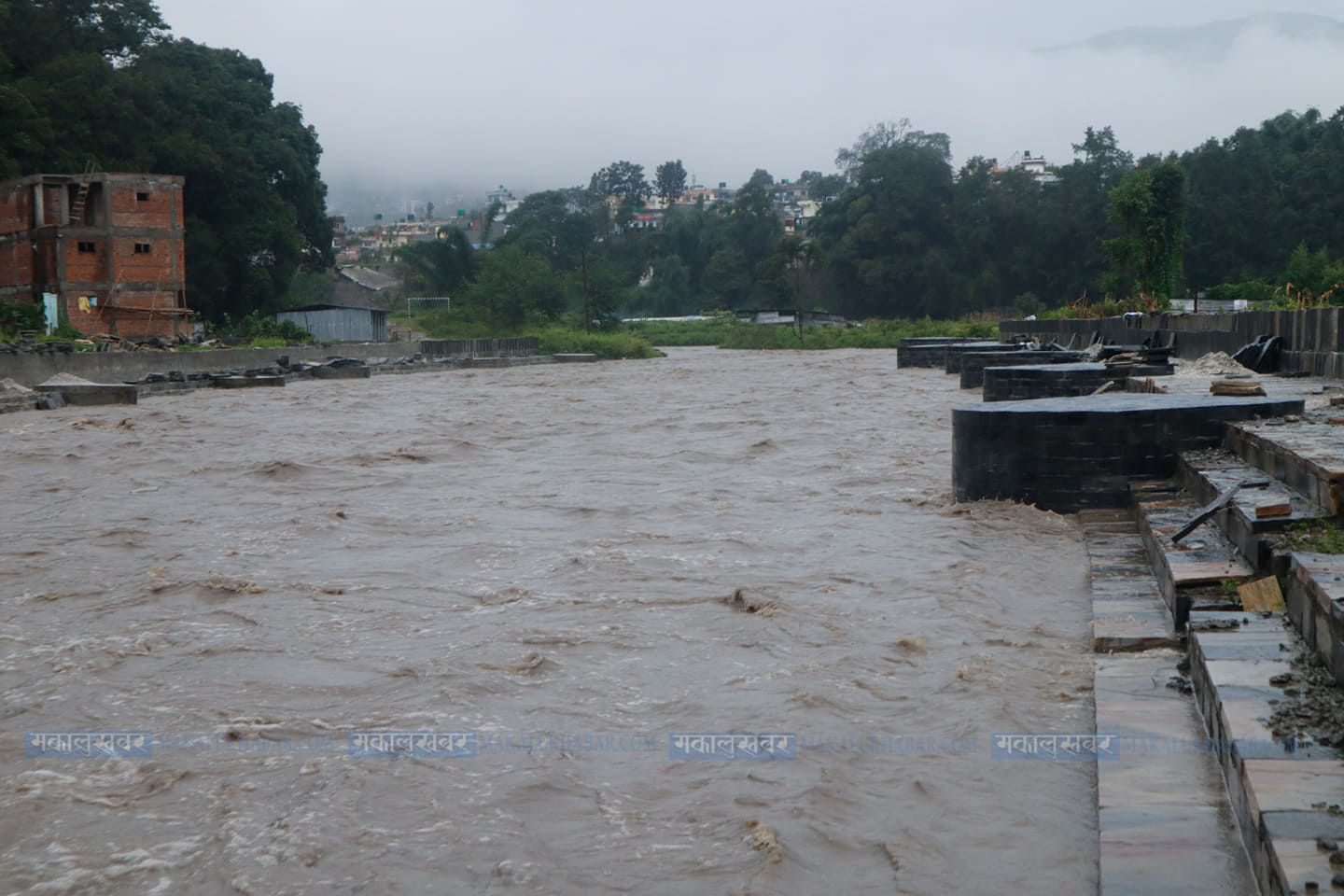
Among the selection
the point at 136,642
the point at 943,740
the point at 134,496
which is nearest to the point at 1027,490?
the point at 943,740

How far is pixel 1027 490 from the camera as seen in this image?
880 cm

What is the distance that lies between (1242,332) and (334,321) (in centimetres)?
4079

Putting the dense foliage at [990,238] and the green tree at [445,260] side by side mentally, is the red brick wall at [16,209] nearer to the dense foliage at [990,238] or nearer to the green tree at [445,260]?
the dense foliage at [990,238]

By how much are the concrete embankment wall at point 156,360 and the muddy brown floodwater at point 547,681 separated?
52.4 feet

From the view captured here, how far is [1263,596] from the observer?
4699 mm

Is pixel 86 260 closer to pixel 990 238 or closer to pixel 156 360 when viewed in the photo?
pixel 156 360

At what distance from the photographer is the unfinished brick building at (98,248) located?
1484 inches

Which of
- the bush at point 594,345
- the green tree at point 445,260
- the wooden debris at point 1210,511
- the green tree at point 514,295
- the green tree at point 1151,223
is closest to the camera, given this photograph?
the wooden debris at point 1210,511

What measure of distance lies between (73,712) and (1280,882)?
15.1ft

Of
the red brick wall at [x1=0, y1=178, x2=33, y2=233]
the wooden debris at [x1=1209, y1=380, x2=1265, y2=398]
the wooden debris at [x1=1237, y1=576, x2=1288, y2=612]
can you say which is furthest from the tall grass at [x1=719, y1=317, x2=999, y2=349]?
the wooden debris at [x1=1237, y1=576, x2=1288, y2=612]

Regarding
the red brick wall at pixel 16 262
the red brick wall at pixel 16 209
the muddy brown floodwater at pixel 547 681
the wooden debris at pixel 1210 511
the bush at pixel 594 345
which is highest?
the red brick wall at pixel 16 209

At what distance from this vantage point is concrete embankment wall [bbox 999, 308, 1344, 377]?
42.5 feet

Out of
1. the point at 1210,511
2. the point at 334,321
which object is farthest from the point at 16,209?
the point at 1210,511

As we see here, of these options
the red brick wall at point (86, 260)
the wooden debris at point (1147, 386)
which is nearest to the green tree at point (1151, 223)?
the wooden debris at point (1147, 386)
